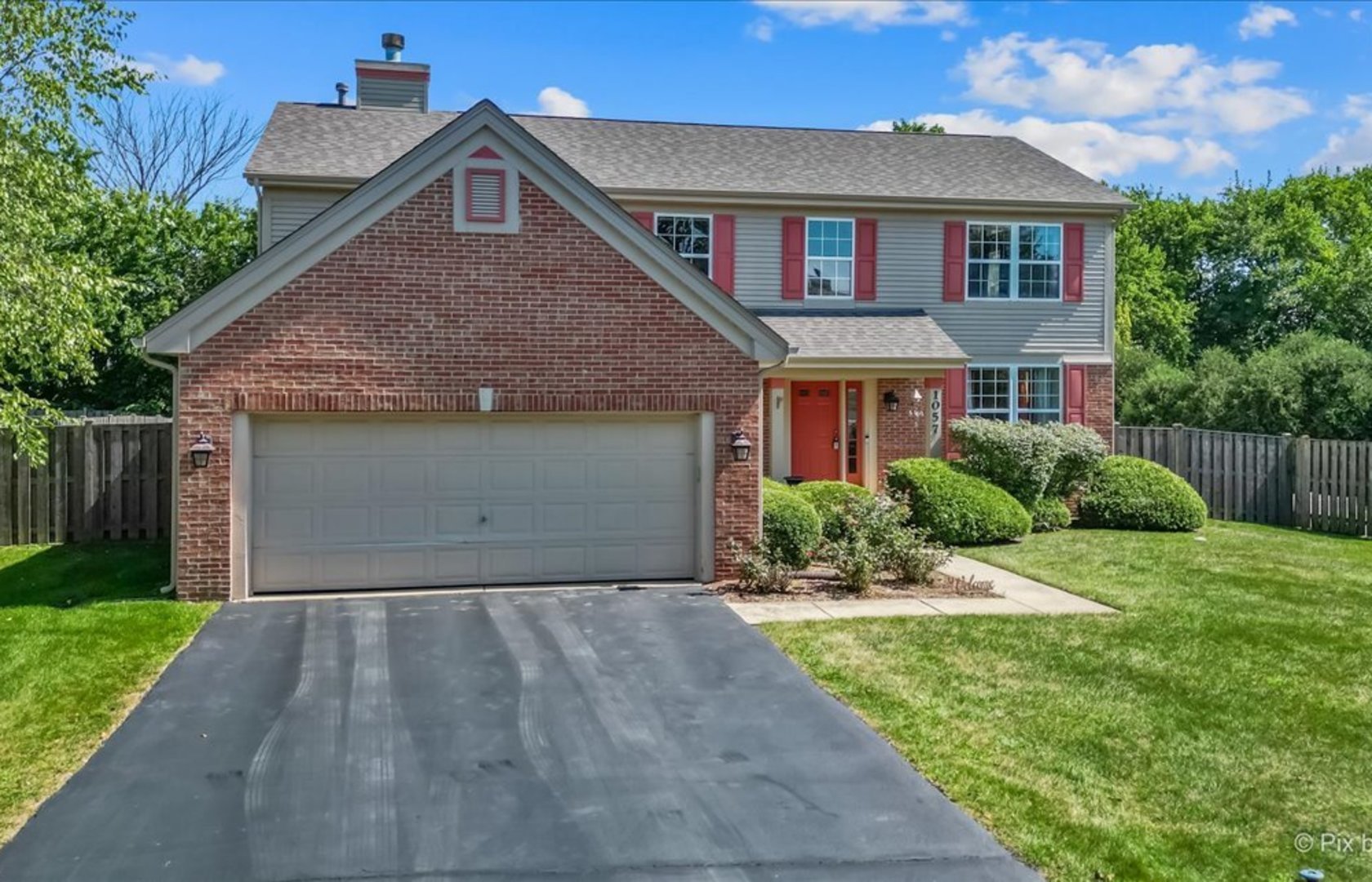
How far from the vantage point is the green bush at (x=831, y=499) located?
542 inches

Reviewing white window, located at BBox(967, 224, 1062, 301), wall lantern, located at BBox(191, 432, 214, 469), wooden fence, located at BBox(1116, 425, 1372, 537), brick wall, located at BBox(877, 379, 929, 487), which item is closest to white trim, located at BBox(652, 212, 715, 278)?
brick wall, located at BBox(877, 379, 929, 487)

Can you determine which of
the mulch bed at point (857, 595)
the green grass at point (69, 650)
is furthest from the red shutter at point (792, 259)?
the green grass at point (69, 650)

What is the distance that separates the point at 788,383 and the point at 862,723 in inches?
452

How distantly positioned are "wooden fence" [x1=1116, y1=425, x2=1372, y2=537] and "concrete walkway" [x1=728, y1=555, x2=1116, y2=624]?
27.9ft

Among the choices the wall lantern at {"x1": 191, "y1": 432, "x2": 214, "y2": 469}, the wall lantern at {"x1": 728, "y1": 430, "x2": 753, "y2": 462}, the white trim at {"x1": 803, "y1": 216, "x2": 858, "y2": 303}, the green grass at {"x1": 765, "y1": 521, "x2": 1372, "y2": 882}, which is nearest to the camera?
the green grass at {"x1": 765, "y1": 521, "x2": 1372, "y2": 882}

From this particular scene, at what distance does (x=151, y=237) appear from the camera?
24.6 meters

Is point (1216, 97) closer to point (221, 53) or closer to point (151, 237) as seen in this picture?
point (221, 53)

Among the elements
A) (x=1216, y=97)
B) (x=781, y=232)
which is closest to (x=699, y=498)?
(x=781, y=232)

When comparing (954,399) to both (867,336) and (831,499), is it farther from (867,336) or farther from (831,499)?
(831,499)

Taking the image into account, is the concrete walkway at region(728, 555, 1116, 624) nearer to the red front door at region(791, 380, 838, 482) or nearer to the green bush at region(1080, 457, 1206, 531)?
the green bush at region(1080, 457, 1206, 531)

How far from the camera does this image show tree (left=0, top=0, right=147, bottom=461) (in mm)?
11609

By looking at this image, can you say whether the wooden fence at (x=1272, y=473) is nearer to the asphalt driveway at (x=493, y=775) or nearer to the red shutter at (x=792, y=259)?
the red shutter at (x=792, y=259)

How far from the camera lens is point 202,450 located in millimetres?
10531

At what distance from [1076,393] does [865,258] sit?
4953mm
